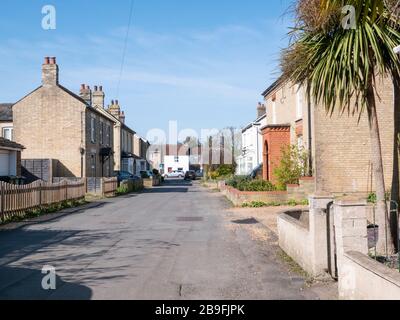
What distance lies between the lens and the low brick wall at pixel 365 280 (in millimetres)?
4789

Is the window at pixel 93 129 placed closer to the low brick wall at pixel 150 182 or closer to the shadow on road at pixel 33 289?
the low brick wall at pixel 150 182

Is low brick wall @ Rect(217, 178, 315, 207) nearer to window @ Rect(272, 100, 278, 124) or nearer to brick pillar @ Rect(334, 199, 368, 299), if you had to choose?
window @ Rect(272, 100, 278, 124)

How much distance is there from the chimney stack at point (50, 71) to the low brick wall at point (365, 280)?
99.9 ft

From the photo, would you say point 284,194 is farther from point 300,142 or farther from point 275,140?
point 275,140

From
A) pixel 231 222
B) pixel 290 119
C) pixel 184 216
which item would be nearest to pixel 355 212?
pixel 231 222

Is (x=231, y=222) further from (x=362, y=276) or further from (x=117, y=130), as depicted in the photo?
(x=117, y=130)

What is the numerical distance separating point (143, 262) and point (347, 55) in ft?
15.9

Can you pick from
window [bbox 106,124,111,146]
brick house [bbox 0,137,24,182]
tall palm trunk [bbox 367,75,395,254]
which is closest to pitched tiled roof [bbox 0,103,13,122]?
window [bbox 106,124,111,146]

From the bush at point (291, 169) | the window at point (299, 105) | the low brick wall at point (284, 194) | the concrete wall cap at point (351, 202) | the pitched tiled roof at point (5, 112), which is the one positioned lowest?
the low brick wall at point (284, 194)

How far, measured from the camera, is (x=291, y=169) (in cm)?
2141

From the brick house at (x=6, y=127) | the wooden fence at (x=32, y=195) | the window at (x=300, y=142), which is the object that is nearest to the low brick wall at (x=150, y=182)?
the brick house at (x=6, y=127)

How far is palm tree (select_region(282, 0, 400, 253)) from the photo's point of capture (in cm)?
781

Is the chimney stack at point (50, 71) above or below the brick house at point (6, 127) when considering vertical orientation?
above
